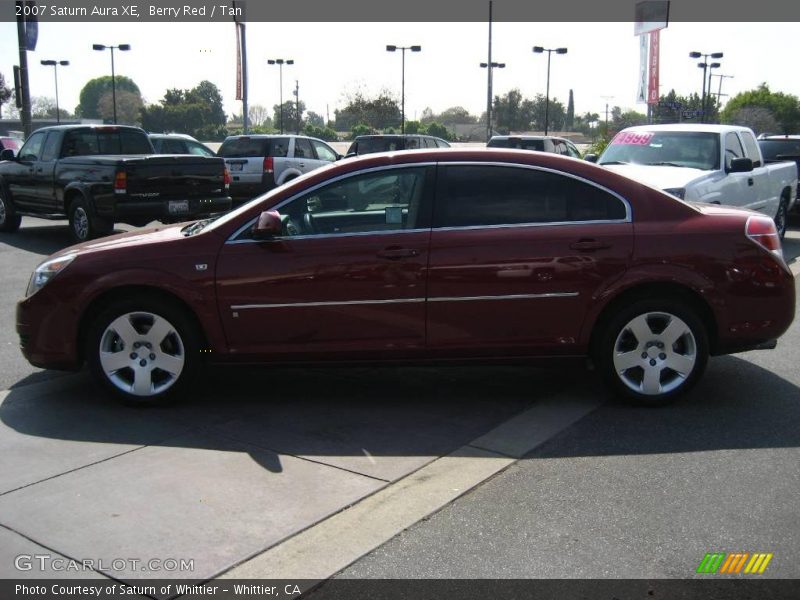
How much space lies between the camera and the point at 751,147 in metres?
12.6

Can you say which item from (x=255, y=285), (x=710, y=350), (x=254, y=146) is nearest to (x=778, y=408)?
(x=710, y=350)

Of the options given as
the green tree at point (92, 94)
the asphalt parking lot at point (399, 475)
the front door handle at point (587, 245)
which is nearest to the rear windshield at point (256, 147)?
the asphalt parking lot at point (399, 475)

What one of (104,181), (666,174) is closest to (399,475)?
(666,174)

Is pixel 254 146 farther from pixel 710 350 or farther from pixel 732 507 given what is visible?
pixel 732 507

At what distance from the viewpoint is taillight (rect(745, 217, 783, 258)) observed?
565 centimetres

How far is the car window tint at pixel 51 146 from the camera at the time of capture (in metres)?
14.0

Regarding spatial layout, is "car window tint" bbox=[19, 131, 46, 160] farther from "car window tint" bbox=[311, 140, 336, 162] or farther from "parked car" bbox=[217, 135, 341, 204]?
"car window tint" bbox=[311, 140, 336, 162]

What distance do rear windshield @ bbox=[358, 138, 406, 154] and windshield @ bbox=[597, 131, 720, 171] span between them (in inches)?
435

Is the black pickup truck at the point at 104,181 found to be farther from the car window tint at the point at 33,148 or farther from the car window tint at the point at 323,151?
the car window tint at the point at 323,151

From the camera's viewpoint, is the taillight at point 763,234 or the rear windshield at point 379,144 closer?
the taillight at point 763,234

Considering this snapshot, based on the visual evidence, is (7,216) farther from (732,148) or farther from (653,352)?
(653,352)

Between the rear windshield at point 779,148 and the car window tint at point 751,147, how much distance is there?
18.7ft

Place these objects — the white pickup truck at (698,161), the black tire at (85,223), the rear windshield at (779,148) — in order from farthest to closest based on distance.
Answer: the rear windshield at (779,148)
the black tire at (85,223)
the white pickup truck at (698,161)

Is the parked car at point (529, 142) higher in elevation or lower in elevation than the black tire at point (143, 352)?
higher
